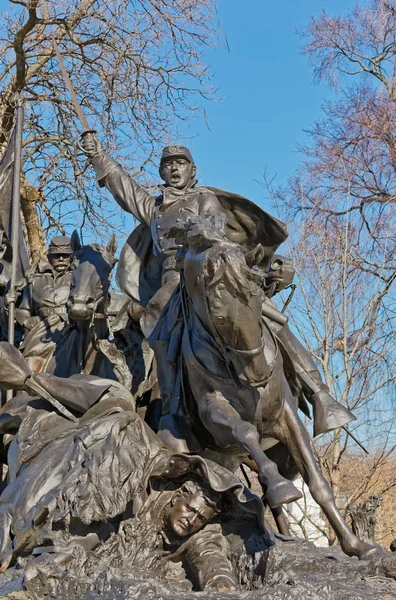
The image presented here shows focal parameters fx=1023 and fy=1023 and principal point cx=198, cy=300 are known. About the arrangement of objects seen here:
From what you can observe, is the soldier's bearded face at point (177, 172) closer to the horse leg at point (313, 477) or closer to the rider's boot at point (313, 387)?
the rider's boot at point (313, 387)

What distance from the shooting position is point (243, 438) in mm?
6352

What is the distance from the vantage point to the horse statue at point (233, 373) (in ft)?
20.0

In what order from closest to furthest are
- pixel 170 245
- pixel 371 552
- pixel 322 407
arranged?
pixel 371 552, pixel 322 407, pixel 170 245

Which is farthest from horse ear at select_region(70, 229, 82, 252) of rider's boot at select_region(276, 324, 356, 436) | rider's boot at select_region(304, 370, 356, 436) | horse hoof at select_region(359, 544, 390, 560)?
horse hoof at select_region(359, 544, 390, 560)

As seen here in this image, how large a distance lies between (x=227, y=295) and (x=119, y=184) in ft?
9.18

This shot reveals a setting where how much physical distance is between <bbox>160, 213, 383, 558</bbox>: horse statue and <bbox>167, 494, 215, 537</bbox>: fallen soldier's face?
431 mm

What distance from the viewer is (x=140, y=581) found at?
5.42 m

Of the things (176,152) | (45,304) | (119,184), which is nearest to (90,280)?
(119,184)

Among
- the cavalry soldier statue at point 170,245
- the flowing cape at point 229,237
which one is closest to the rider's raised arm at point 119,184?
the cavalry soldier statue at point 170,245

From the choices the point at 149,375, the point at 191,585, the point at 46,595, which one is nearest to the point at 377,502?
the point at 149,375

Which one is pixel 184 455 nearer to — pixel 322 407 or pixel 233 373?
pixel 233 373

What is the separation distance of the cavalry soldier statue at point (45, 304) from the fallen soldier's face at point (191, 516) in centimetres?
276

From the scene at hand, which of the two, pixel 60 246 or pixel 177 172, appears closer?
pixel 177 172

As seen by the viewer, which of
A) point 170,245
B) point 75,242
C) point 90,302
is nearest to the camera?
point 90,302
